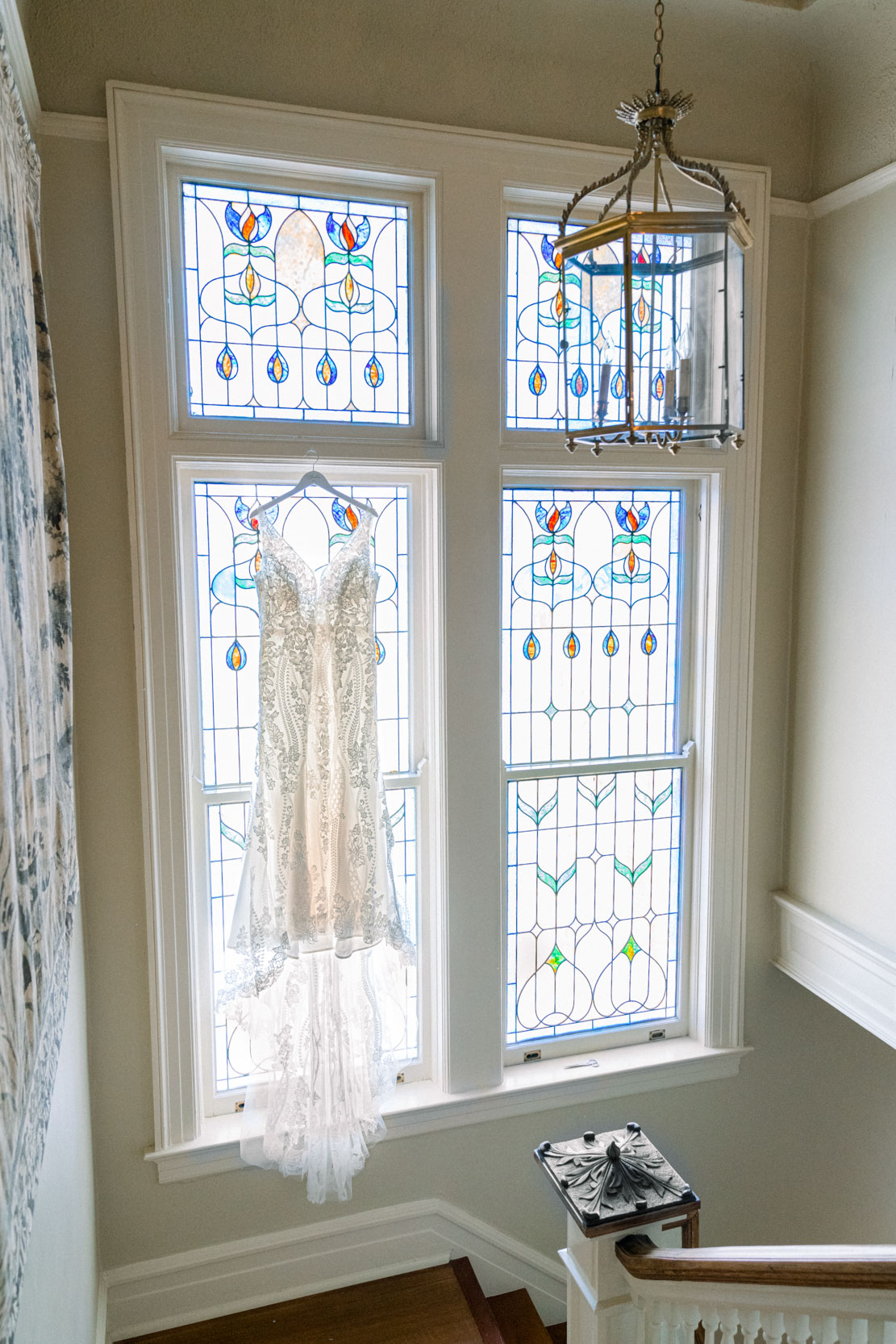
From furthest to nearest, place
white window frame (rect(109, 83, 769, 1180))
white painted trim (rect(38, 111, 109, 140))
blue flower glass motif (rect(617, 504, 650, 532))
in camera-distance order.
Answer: blue flower glass motif (rect(617, 504, 650, 532)) → white window frame (rect(109, 83, 769, 1180)) → white painted trim (rect(38, 111, 109, 140))

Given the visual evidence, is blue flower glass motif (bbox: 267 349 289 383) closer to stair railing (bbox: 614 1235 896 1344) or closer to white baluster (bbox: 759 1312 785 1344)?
stair railing (bbox: 614 1235 896 1344)

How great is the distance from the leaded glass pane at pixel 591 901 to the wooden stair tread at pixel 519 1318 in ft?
2.33

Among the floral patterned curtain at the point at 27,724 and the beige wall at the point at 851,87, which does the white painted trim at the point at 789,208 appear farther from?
the floral patterned curtain at the point at 27,724

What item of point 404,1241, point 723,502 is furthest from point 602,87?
point 404,1241

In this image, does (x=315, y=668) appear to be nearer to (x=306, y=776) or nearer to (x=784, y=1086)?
(x=306, y=776)

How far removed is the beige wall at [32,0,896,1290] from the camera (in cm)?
208

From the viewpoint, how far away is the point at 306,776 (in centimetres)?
224

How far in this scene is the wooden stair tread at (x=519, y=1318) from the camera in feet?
8.32

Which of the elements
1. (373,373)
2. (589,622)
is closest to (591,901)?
(589,622)

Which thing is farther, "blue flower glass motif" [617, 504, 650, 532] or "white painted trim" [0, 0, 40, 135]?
"blue flower glass motif" [617, 504, 650, 532]

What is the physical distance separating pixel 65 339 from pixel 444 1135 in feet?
7.36

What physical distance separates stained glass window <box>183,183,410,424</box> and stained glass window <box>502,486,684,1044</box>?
52cm

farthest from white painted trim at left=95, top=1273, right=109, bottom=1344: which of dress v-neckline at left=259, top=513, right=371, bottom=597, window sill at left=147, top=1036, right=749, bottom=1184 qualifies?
dress v-neckline at left=259, top=513, right=371, bottom=597

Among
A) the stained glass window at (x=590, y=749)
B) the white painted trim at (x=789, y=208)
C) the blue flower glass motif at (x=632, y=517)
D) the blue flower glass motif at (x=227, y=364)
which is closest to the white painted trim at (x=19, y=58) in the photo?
the blue flower glass motif at (x=227, y=364)
